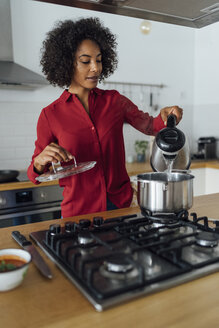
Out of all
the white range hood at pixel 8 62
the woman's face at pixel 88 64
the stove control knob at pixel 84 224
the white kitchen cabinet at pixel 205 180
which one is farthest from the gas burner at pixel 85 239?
the white kitchen cabinet at pixel 205 180

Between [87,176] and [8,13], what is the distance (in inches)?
71.1

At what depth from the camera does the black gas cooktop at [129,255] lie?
637 mm

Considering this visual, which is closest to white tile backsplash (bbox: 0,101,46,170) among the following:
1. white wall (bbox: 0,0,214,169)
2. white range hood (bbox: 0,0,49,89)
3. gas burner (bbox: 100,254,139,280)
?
white wall (bbox: 0,0,214,169)

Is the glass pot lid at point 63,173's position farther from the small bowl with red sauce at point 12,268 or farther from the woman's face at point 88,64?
the woman's face at point 88,64

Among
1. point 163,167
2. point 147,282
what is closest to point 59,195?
point 163,167

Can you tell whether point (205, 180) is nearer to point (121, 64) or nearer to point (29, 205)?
point (121, 64)

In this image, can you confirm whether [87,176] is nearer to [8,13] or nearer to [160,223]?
[160,223]

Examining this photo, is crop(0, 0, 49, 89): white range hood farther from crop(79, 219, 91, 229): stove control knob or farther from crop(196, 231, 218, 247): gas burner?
crop(196, 231, 218, 247): gas burner

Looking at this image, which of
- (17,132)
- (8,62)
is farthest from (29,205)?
(8,62)

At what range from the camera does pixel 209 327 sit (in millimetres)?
537

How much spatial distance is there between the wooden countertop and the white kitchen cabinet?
2.28 metres

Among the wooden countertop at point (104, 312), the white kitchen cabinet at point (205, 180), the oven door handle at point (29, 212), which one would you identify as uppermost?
the wooden countertop at point (104, 312)

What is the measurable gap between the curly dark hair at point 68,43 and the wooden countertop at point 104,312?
3.47 feet

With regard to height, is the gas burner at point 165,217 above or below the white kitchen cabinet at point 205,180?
above
